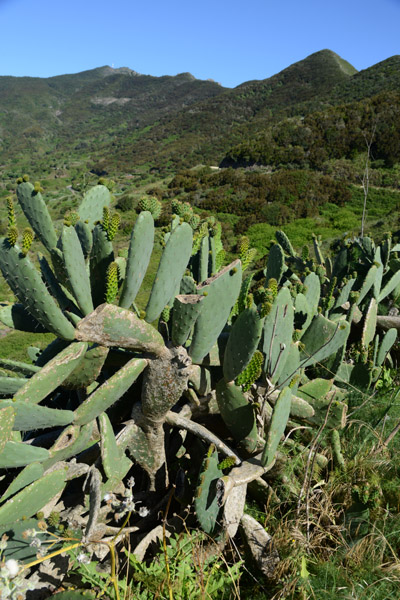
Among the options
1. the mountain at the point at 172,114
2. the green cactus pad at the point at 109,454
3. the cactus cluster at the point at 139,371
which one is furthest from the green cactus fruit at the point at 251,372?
the mountain at the point at 172,114

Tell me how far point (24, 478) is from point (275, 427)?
949 millimetres

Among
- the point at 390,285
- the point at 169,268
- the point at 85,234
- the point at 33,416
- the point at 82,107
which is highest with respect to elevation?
the point at 82,107

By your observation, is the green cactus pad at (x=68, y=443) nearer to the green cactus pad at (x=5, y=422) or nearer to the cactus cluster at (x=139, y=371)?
the cactus cluster at (x=139, y=371)

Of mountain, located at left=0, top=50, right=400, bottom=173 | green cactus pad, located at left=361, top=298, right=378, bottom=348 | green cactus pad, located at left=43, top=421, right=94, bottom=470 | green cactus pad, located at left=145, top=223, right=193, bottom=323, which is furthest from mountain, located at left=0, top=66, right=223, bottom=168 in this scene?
green cactus pad, located at left=43, top=421, right=94, bottom=470

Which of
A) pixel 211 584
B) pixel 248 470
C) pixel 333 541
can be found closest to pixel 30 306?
pixel 248 470

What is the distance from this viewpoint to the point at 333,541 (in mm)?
1614

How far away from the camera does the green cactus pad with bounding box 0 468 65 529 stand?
130 centimetres

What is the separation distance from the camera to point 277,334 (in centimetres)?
187

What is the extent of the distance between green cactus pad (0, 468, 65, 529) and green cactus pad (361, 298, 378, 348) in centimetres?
197

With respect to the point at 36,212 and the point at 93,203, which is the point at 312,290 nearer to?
the point at 93,203

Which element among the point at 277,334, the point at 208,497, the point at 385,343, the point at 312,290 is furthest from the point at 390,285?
the point at 208,497

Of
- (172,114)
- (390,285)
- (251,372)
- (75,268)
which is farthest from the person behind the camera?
(172,114)

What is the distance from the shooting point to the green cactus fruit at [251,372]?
163 centimetres

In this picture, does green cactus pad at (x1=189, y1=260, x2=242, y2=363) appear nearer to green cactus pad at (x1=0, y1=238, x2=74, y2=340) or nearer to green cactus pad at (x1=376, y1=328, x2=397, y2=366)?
green cactus pad at (x1=0, y1=238, x2=74, y2=340)
